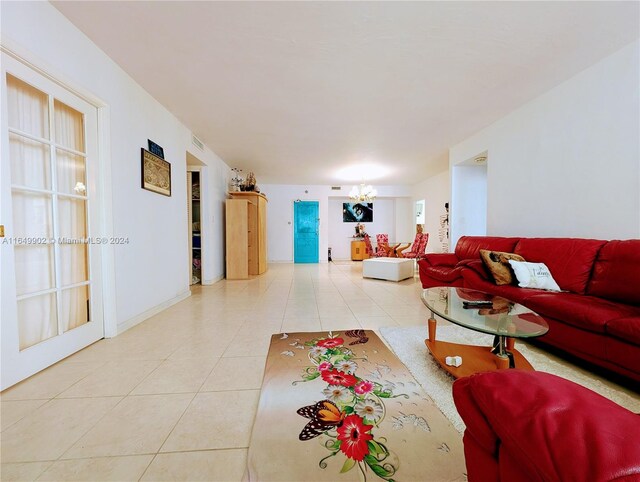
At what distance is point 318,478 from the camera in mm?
981

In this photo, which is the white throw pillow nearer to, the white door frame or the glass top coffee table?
the glass top coffee table

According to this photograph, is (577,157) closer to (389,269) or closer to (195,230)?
(389,269)

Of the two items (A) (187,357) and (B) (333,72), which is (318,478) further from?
(B) (333,72)

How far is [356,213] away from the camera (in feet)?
31.0

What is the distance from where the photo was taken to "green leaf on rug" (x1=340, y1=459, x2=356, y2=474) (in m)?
1.01

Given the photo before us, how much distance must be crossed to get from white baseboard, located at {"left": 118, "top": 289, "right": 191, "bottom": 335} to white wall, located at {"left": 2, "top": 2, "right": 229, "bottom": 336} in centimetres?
1

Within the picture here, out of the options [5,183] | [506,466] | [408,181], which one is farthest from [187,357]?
[408,181]

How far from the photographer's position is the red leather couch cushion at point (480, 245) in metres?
3.15

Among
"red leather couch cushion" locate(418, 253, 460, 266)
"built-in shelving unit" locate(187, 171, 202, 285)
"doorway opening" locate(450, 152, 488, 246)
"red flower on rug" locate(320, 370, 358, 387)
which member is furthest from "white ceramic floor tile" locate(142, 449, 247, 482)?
"doorway opening" locate(450, 152, 488, 246)

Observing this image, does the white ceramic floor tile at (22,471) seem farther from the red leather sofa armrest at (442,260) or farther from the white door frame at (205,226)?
the red leather sofa armrest at (442,260)

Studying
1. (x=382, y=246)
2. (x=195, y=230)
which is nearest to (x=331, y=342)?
(x=195, y=230)

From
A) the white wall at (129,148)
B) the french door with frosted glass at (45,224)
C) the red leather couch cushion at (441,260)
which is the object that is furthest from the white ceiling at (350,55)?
the red leather couch cushion at (441,260)

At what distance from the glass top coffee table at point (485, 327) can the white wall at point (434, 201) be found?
520 centimetres

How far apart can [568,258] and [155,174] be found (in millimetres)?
4542
